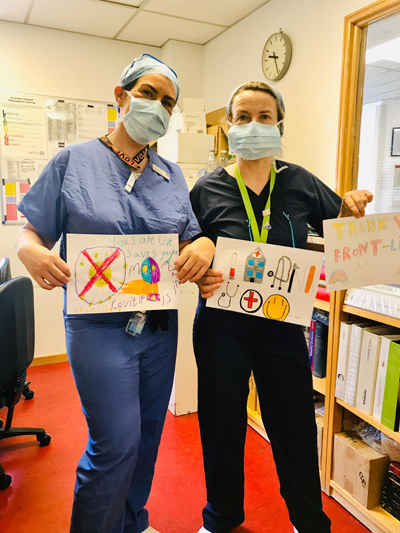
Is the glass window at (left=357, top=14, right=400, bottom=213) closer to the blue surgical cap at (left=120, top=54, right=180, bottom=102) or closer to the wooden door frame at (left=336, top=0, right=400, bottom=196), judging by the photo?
the wooden door frame at (left=336, top=0, right=400, bottom=196)

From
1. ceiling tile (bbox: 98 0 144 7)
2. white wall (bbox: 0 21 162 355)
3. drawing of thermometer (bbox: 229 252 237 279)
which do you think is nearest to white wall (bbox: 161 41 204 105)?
white wall (bbox: 0 21 162 355)

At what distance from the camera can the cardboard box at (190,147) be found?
8.46 feet

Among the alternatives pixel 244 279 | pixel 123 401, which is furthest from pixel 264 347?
pixel 123 401

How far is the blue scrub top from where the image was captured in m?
1.14

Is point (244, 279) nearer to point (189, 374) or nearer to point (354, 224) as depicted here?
point (354, 224)

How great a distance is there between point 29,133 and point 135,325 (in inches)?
98.9

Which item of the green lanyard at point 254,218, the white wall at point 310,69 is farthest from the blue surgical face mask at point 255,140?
the white wall at point 310,69

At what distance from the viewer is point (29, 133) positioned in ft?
10.3

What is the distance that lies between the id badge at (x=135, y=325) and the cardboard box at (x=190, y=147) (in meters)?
1.60

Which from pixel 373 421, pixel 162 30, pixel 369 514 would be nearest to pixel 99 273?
pixel 373 421

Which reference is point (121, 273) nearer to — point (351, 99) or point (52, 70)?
point (351, 99)

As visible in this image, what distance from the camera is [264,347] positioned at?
1.33 metres

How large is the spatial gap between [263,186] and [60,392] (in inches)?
87.2

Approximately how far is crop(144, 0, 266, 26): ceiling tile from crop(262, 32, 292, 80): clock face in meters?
0.29
